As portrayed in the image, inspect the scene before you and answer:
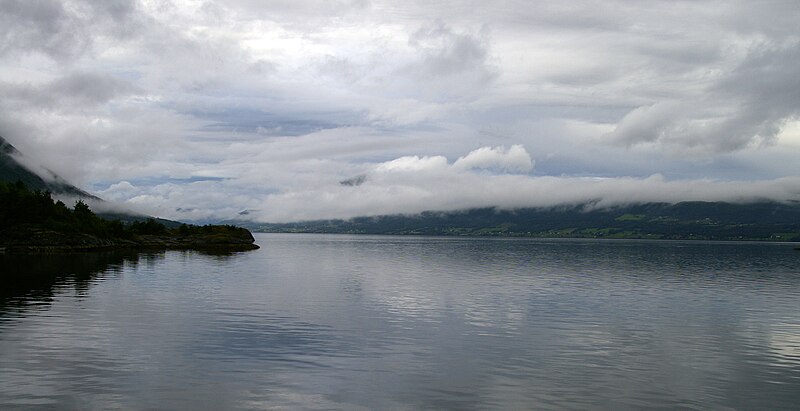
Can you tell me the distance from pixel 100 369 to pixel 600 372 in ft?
105

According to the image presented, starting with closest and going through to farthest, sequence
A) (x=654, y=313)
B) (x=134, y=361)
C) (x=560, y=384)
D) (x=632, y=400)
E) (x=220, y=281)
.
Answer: (x=632, y=400) < (x=560, y=384) < (x=134, y=361) < (x=654, y=313) < (x=220, y=281)

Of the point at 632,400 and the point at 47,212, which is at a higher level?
the point at 47,212

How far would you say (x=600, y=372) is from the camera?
39406 mm

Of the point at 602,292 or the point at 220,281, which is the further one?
the point at 220,281

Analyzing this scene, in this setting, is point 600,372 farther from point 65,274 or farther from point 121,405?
point 65,274

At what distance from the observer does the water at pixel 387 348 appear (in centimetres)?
3281

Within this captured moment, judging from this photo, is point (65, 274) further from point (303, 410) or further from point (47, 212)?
point (47, 212)

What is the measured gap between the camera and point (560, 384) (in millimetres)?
36094

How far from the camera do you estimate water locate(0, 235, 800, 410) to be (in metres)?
32.8

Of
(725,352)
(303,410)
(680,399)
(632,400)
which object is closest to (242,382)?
(303,410)

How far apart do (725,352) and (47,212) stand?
20096cm

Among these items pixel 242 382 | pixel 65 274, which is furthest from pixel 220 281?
pixel 242 382

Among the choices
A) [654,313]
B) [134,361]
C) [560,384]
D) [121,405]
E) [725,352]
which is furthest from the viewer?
[654,313]

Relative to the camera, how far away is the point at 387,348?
46.1 metres
